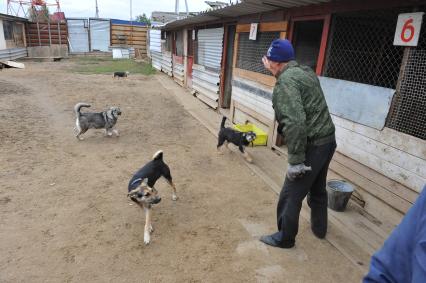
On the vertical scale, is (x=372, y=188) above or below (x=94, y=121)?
above

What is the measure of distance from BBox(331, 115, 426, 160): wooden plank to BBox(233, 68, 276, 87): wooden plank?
7.13 ft

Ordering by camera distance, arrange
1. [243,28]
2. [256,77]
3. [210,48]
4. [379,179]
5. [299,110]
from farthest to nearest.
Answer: [210,48] < [243,28] < [256,77] < [379,179] < [299,110]

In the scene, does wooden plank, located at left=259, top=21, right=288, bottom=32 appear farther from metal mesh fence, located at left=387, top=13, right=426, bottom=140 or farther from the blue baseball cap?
the blue baseball cap

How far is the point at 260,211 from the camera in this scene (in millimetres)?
4211

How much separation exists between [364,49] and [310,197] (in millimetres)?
3396

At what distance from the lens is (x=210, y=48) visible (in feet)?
33.2

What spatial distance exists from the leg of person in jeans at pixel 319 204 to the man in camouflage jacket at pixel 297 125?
32mm

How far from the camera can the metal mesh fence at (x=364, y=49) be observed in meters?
4.95

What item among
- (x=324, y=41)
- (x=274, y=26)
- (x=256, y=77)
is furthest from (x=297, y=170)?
(x=256, y=77)

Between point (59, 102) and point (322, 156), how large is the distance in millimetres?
9481

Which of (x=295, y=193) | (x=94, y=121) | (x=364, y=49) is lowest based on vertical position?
(x=94, y=121)

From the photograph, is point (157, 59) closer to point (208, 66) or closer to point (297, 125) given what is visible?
point (208, 66)

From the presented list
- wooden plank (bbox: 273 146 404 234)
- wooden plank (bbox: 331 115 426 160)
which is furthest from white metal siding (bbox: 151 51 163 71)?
wooden plank (bbox: 273 146 404 234)

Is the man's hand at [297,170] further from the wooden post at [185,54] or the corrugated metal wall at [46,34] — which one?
the corrugated metal wall at [46,34]
